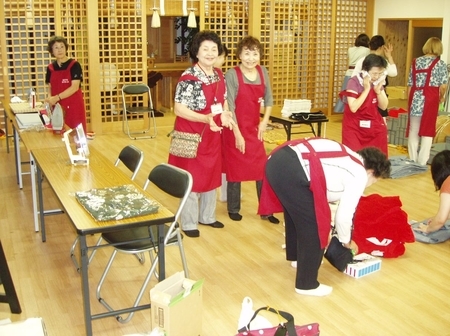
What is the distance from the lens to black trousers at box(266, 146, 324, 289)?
342 centimetres

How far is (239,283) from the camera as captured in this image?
3.93 metres

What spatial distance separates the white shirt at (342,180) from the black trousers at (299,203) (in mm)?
60

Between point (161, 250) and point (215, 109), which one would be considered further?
point (215, 109)

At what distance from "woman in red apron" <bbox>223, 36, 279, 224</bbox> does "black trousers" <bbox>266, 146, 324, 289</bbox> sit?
1.33 metres

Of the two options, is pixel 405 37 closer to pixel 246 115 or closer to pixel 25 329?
pixel 246 115

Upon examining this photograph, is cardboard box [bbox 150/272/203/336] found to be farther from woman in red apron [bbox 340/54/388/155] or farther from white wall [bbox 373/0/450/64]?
white wall [bbox 373/0/450/64]

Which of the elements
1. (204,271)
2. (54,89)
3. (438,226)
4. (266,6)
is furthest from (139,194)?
(266,6)

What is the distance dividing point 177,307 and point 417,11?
7780 mm

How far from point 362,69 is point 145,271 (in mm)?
2625

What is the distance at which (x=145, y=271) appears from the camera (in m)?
4.12

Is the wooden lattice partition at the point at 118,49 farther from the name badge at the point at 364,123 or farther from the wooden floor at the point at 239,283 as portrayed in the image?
the name badge at the point at 364,123

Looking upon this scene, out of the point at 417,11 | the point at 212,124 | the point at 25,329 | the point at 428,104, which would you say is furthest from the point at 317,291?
the point at 417,11

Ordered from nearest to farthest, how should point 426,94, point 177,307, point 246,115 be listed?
point 177,307 < point 246,115 < point 426,94

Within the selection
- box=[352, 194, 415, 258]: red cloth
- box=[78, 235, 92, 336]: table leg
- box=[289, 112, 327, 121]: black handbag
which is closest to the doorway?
box=[289, 112, 327, 121]: black handbag
